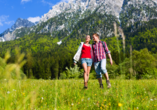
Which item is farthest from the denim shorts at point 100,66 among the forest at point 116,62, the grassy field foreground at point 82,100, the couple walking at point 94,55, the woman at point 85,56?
the grassy field foreground at point 82,100

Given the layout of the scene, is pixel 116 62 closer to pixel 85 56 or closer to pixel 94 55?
pixel 94 55

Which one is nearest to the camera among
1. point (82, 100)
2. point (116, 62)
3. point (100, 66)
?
point (82, 100)

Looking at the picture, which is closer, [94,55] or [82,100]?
[82,100]

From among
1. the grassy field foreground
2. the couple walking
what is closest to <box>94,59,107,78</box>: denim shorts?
the couple walking

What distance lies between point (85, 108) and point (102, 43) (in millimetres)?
4091

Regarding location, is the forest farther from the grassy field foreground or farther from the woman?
the woman

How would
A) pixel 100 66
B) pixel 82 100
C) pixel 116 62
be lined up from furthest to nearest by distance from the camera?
pixel 116 62, pixel 100 66, pixel 82 100

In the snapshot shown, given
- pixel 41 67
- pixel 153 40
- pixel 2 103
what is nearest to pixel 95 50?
pixel 2 103

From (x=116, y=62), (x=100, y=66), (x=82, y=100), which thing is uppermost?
(x=116, y=62)

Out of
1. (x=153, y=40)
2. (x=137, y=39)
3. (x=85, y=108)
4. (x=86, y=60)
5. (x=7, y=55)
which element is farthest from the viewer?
(x=137, y=39)

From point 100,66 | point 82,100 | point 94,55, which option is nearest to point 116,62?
point 94,55

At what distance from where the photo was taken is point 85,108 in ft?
11.2

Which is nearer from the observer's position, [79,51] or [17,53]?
[17,53]

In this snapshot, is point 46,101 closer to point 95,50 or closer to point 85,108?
point 85,108
